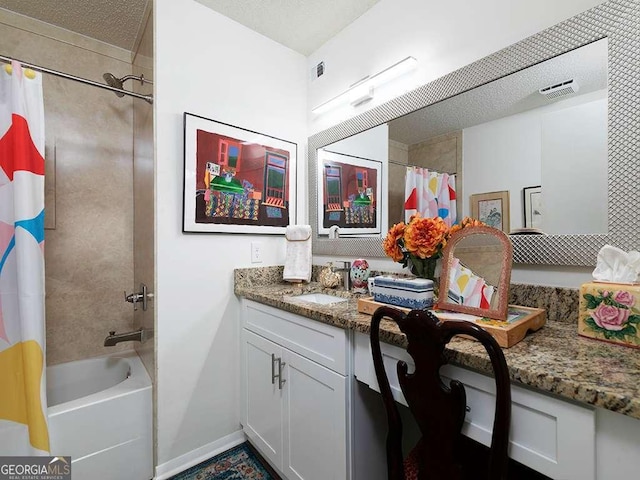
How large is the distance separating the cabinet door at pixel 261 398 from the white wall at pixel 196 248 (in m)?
0.15

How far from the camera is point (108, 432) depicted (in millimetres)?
1435

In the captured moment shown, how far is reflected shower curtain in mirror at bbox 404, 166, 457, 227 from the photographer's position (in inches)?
52.4

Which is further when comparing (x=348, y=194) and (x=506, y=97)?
(x=348, y=194)

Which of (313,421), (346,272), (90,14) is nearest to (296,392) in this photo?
(313,421)

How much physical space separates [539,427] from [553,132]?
3.11 ft

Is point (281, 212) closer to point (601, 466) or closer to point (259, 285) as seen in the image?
point (259, 285)

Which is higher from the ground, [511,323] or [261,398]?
[511,323]

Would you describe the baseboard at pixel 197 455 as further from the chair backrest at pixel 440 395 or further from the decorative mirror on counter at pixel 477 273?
the decorative mirror on counter at pixel 477 273

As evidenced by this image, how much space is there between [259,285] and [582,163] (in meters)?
1.62

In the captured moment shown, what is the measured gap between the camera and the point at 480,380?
760mm

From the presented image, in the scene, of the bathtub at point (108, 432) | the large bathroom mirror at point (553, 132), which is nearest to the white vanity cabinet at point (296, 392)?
the bathtub at point (108, 432)

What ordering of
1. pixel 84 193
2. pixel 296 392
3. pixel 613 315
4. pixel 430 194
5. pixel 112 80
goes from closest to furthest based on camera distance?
pixel 613 315, pixel 296 392, pixel 430 194, pixel 112 80, pixel 84 193

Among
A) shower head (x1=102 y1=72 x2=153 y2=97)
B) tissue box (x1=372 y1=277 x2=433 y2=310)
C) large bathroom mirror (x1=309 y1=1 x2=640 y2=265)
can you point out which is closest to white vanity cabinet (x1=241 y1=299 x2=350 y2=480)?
tissue box (x1=372 y1=277 x2=433 y2=310)

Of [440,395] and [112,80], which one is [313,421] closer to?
[440,395]
